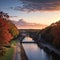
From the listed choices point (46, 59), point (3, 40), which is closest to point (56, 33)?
point (46, 59)

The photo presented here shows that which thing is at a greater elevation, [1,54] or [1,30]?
[1,30]

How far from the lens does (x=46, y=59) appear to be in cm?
7069

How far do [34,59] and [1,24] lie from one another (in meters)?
16.8

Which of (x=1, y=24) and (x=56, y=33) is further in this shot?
(x=56, y=33)

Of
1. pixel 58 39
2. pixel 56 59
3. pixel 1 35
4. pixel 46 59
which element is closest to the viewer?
pixel 1 35

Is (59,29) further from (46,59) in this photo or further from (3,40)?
(3,40)

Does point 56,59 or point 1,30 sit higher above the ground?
point 1,30

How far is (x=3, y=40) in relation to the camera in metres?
57.7

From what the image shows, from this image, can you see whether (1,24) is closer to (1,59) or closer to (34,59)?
(1,59)

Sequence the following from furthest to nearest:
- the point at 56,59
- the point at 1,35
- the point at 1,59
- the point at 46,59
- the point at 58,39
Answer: the point at 58,39 < the point at 46,59 < the point at 56,59 < the point at 1,35 < the point at 1,59

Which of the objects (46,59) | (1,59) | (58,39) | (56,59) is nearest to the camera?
(1,59)

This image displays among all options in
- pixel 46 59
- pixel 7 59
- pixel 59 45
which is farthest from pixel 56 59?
pixel 59 45

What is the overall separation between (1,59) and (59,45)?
150ft

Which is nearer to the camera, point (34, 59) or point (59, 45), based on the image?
point (34, 59)
